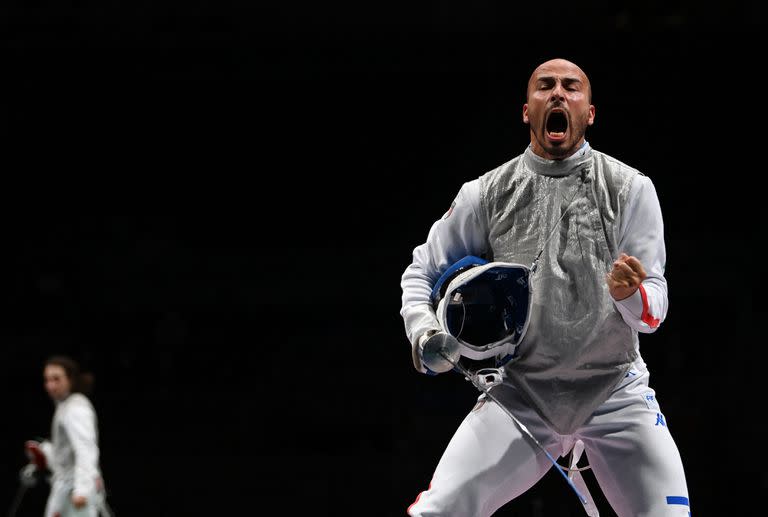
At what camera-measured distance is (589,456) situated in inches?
87.7

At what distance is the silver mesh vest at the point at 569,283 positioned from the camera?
2.18m

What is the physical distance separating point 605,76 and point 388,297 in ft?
6.24

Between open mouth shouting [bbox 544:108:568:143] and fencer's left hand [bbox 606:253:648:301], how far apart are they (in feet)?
1.29

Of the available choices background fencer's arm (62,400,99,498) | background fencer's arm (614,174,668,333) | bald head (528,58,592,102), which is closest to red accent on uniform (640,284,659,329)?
background fencer's arm (614,174,668,333)

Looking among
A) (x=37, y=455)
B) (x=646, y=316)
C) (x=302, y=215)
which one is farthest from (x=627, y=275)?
(x=302, y=215)

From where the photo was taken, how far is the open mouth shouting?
229 centimetres

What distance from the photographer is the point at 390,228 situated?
6.13m

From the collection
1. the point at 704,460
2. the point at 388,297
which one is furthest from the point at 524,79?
the point at 704,460

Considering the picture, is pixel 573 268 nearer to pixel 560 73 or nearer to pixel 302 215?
pixel 560 73

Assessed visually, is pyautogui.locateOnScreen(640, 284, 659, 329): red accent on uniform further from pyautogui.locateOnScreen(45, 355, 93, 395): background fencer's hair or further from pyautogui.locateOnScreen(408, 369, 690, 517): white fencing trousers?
pyautogui.locateOnScreen(45, 355, 93, 395): background fencer's hair

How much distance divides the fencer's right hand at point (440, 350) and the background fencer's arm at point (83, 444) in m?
3.12

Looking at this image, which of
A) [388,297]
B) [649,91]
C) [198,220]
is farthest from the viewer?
[198,220]

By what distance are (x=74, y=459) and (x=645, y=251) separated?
3.66 meters

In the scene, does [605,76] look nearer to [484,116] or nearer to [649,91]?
[649,91]
